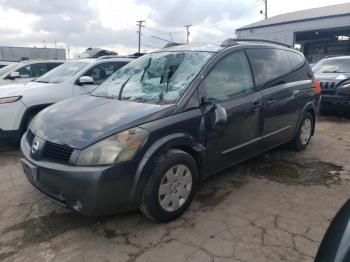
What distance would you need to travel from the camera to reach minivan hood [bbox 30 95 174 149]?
2766 millimetres

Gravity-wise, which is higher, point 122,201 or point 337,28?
point 337,28

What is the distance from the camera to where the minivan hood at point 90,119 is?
277 centimetres

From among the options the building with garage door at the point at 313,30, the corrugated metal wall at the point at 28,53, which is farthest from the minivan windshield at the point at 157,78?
the corrugated metal wall at the point at 28,53

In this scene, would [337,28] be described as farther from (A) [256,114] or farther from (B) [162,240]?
(B) [162,240]

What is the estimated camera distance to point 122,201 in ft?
8.98

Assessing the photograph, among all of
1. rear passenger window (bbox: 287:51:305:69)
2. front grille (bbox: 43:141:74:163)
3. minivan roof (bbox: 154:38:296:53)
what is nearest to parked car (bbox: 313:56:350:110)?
rear passenger window (bbox: 287:51:305:69)

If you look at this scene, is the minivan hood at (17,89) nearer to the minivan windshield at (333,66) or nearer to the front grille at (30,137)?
the front grille at (30,137)

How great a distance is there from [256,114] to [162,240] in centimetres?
197

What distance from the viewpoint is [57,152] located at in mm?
2830

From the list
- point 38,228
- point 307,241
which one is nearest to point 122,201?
point 38,228

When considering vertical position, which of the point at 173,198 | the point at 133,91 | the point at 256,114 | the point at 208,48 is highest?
the point at 208,48

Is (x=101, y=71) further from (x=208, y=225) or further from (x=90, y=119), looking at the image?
(x=208, y=225)

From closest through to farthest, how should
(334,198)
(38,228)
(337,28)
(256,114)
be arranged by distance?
(38,228) → (334,198) → (256,114) → (337,28)

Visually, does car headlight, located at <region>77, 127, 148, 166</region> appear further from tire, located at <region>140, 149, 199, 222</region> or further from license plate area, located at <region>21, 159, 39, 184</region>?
license plate area, located at <region>21, 159, 39, 184</region>
